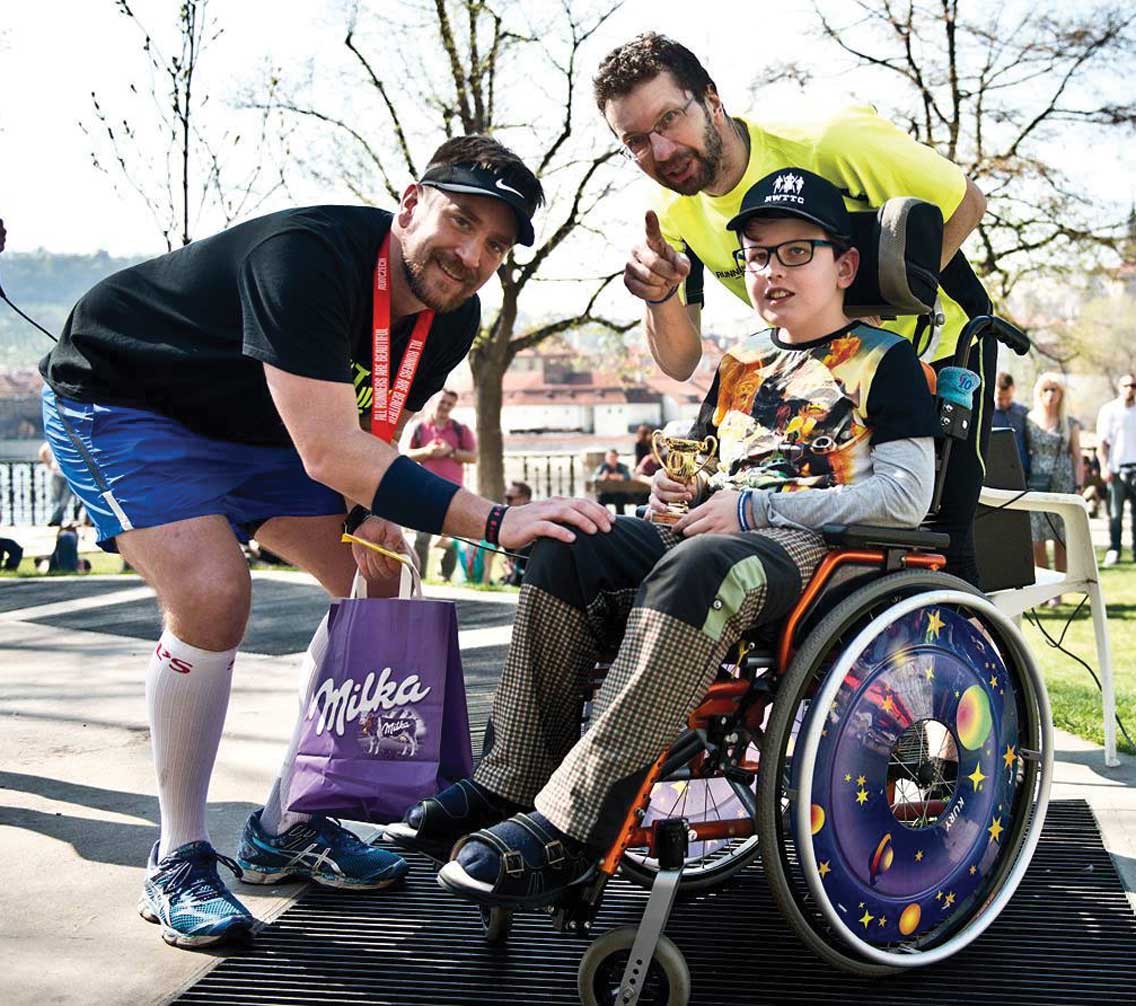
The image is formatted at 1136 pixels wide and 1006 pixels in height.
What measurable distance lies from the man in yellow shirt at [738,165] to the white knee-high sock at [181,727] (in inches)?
49.6

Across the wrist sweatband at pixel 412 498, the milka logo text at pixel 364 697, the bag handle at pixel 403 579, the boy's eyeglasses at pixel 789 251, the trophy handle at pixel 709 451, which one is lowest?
the milka logo text at pixel 364 697

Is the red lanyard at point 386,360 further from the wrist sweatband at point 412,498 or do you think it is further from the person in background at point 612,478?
the person in background at point 612,478

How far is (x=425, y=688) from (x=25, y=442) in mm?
36409

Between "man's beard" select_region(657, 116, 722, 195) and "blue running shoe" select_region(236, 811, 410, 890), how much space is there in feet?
5.42

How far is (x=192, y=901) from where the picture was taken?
2.48 m

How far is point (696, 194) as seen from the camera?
10.1 ft

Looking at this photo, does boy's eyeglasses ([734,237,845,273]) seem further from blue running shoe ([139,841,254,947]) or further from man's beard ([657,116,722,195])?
blue running shoe ([139,841,254,947])

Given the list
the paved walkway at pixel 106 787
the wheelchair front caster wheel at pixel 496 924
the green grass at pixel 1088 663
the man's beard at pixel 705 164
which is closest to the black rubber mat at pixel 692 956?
the wheelchair front caster wheel at pixel 496 924

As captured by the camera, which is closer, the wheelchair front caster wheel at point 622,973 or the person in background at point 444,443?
the wheelchair front caster wheel at point 622,973

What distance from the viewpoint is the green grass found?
437 centimetres

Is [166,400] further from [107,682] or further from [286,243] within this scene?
[107,682]

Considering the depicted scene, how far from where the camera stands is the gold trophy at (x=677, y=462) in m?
2.58

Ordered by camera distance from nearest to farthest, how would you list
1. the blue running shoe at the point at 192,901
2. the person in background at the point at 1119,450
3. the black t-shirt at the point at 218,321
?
the blue running shoe at the point at 192,901
the black t-shirt at the point at 218,321
the person in background at the point at 1119,450

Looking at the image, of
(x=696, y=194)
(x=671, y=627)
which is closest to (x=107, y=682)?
(x=696, y=194)
